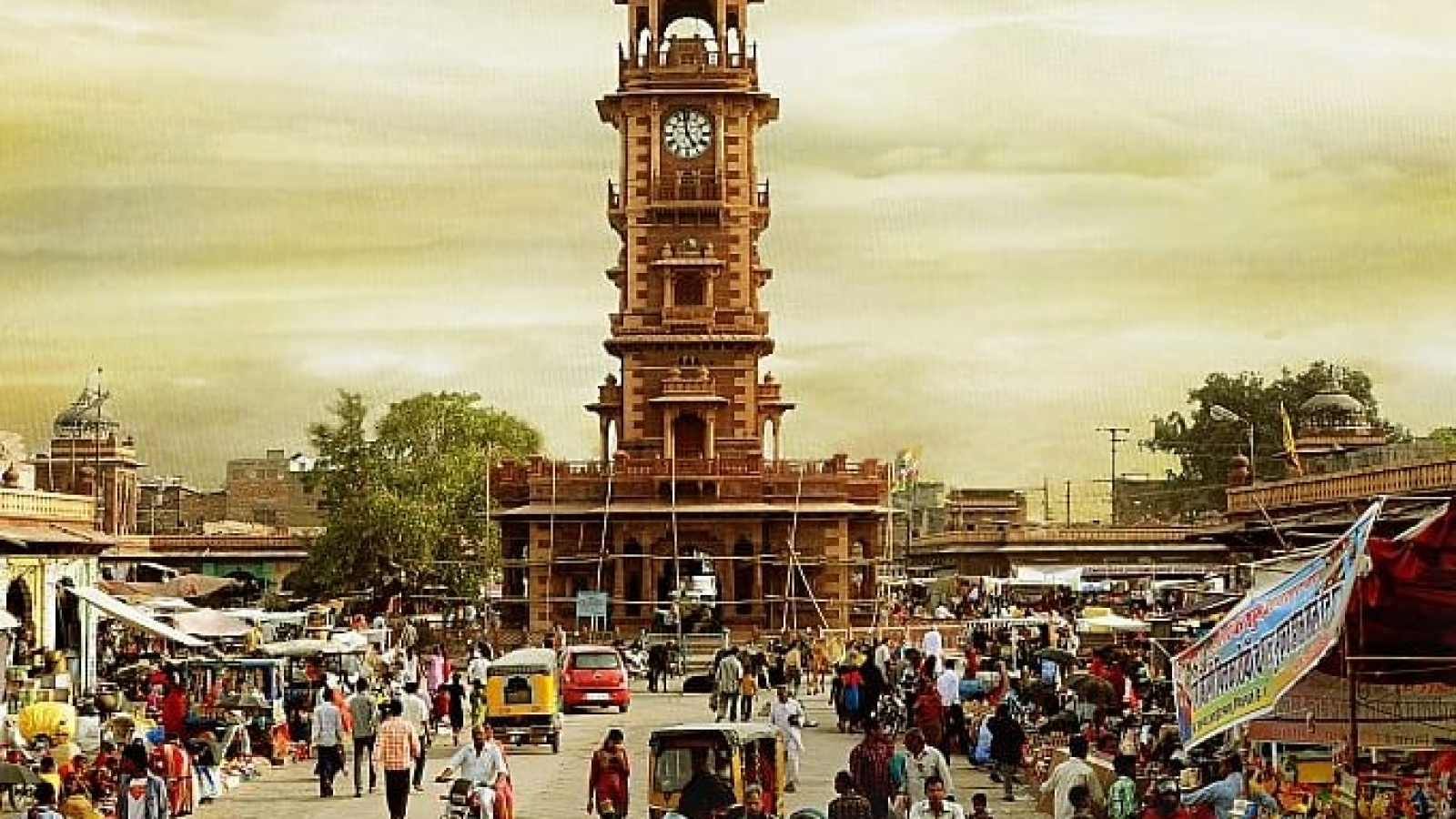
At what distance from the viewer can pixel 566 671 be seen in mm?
41219

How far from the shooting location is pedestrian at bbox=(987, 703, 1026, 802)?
89.6 ft

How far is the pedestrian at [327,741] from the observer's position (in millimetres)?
27391

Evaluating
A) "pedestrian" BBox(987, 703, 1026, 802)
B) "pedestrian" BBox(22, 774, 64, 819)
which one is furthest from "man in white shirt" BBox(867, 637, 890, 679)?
"pedestrian" BBox(22, 774, 64, 819)

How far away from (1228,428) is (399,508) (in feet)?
144

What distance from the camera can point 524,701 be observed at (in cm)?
3284

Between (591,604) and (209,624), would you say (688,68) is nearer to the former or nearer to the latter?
(591,604)

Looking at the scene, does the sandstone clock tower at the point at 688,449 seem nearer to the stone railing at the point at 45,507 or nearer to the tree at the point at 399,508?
the tree at the point at 399,508

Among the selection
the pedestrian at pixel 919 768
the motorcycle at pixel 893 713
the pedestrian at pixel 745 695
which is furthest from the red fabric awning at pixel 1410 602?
the pedestrian at pixel 745 695

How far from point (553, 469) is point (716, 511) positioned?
15.0ft

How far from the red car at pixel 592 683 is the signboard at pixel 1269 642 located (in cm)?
2438

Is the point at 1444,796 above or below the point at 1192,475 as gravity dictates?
below

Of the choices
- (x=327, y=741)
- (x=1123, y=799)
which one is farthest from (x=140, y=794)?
(x=1123, y=799)

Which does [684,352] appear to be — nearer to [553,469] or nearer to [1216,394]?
[553,469]

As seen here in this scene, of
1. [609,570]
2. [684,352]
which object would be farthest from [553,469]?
[684,352]
